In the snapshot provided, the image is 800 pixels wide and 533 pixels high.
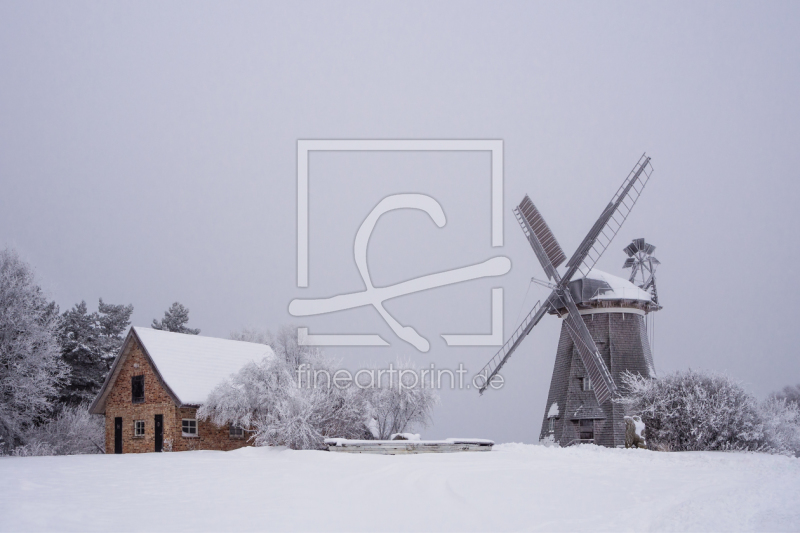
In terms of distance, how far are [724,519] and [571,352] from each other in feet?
65.9

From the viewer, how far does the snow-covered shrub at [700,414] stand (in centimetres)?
1958

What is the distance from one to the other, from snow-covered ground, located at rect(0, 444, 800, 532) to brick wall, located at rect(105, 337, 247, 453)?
26.6 ft

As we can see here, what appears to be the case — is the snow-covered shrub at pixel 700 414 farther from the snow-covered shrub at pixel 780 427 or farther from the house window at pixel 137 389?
the house window at pixel 137 389

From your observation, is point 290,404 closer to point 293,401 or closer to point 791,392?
point 293,401

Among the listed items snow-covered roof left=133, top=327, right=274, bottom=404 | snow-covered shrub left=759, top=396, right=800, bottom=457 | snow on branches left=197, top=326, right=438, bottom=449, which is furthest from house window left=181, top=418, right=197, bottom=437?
snow-covered shrub left=759, top=396, right=800, bottom=457

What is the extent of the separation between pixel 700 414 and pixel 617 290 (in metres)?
9.86

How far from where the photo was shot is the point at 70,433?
118 ft

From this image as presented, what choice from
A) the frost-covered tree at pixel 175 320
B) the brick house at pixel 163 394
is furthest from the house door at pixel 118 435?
the frost-covered tree at pixel 175 320

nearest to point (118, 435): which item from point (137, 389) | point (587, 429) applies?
point (137, 389)

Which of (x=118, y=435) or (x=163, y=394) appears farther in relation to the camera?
(x=118, y=435)

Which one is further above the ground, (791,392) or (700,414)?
(700,414)

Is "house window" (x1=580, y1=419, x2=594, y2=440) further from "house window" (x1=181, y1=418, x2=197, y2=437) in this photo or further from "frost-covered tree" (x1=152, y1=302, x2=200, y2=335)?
"frost-covered tree" (x1=152, y1=302, x2=200, y2=335)

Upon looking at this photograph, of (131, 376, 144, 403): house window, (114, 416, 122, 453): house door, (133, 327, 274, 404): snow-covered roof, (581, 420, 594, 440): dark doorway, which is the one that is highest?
(133, 327, 274, 404): snow-covered roof

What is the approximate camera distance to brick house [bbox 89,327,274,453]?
27.2 metres
